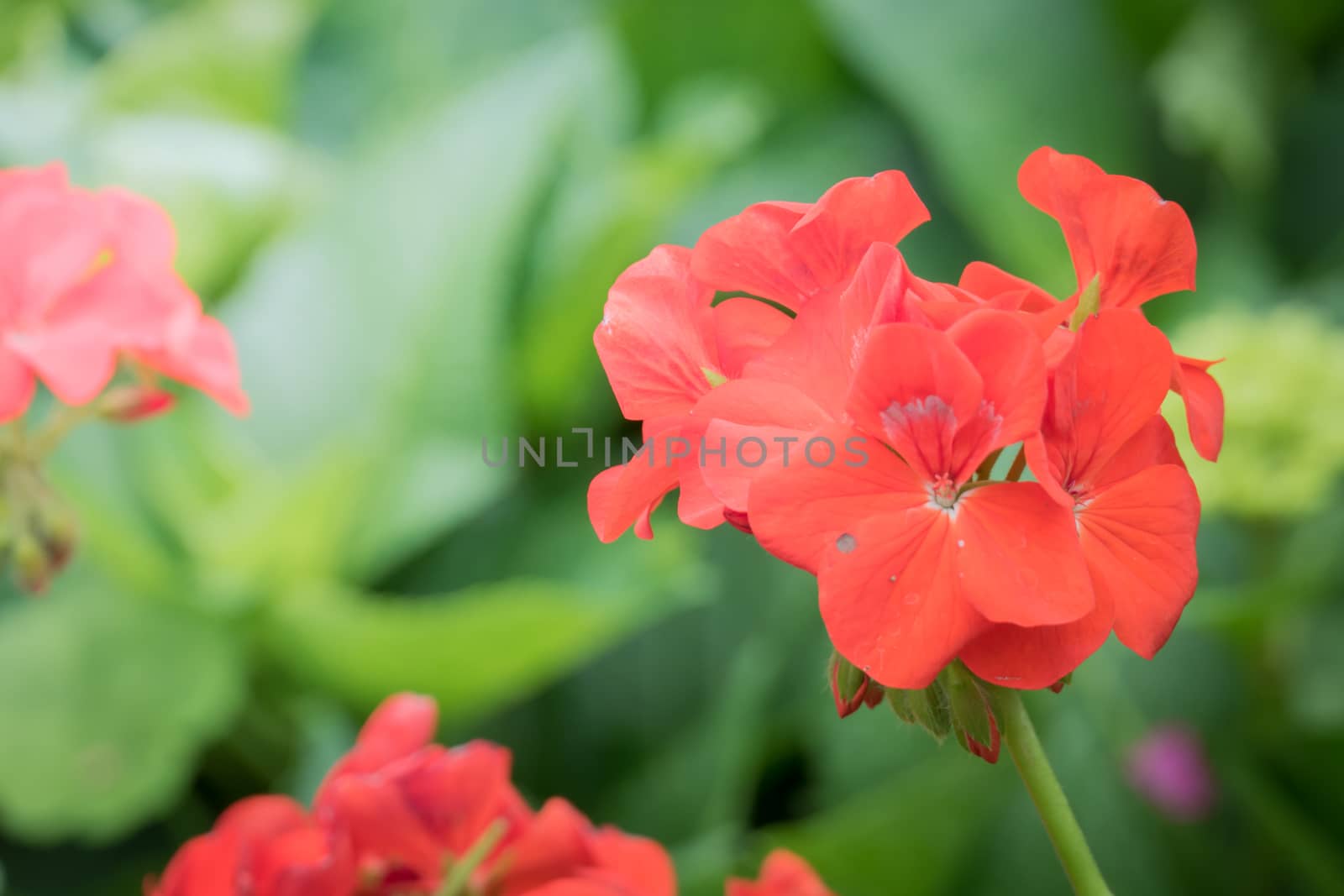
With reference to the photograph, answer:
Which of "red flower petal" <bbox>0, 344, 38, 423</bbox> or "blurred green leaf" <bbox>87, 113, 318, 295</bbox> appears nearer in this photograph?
"red flower petal" <bbox>0, 344, 38, 423</bbox>

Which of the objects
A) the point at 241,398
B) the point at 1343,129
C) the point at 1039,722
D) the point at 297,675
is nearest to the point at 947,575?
the point at 241,398

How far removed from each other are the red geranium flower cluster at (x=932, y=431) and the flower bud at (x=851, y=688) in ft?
0.06

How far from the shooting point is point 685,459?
172mm

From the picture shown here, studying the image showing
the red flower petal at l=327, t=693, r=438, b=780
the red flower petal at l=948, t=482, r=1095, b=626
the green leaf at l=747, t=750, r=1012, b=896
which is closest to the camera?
the red flower petal at l=948, t=482, r=1095, b=626

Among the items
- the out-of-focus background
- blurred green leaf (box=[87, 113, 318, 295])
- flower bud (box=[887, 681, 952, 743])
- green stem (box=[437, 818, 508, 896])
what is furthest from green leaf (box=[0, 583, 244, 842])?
flower bud (box=[887, 681, 952, 743])

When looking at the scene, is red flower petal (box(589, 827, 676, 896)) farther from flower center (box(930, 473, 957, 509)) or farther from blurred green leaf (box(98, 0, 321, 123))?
blurred green leaf (box(98, 0, 321, 123))

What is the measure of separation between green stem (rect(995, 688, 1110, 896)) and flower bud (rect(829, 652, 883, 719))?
0.06 feet

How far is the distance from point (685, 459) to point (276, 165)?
554mm

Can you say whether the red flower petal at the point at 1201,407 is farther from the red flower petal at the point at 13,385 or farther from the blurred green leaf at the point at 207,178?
the blurred green leaf at the point at 207,178

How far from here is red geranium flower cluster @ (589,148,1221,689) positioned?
151 mm

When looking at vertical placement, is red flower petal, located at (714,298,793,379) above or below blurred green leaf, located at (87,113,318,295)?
above

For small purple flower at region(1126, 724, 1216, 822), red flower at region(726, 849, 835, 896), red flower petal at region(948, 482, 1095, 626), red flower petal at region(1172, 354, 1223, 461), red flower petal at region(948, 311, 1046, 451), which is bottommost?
small purple flower at region(1126, 724, 1216, 822)

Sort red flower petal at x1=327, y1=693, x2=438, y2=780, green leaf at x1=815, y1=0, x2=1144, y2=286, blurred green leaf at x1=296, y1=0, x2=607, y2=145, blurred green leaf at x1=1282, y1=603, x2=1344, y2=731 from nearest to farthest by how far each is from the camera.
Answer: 1. red flower petal at x1=327, y1=693, x2=438, y2=780
2. blurred green leaf at x1=1282, y1=603, x2=1344, y2=731
3. green leaf at x1=815, y1=0, x2=1144, y2=286
4. blurred green leaf at x1=296, y1=0, x2=607, y2=145

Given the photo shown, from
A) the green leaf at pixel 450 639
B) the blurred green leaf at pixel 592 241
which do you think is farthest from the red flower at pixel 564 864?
the blurred green leaf at pixel 592 241
